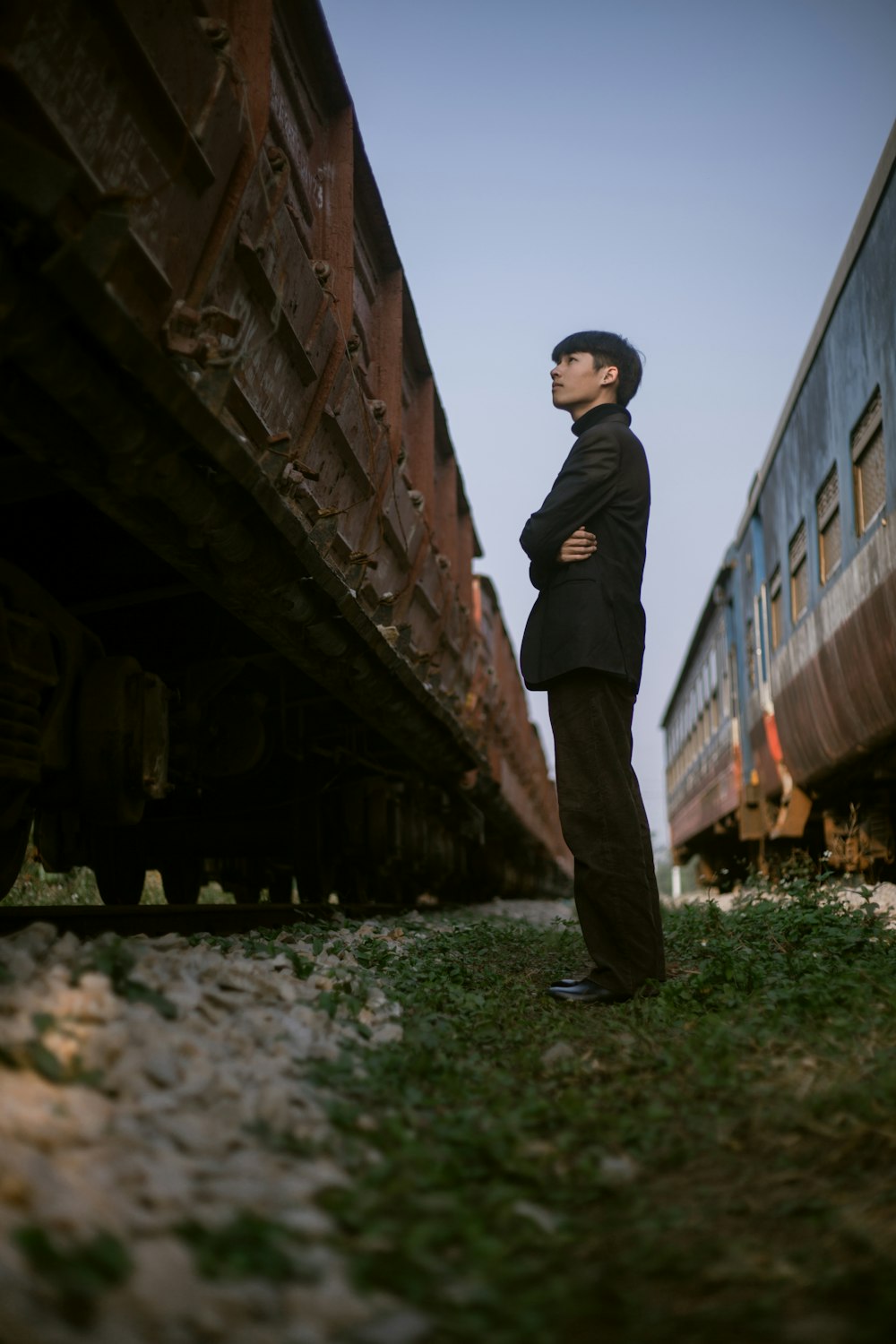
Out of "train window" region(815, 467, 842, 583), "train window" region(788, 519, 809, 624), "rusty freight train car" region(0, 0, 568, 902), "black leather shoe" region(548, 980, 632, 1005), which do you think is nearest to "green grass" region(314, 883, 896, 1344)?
"black leather shoe" region(548, 980, 632, 1005)

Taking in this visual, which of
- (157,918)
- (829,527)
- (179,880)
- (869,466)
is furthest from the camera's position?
(829,527)

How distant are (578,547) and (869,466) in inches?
163

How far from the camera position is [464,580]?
10055 mm

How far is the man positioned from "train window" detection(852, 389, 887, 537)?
327cm

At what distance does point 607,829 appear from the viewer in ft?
12.5

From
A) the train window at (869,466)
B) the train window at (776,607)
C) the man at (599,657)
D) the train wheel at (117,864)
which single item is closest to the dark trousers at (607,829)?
the man at (599,657)

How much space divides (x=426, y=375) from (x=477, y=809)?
4.28 meters

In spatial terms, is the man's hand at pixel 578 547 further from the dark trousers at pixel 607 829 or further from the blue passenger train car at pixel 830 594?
the blue passenger train car at pixel 830 594

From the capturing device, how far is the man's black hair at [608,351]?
13.9ft

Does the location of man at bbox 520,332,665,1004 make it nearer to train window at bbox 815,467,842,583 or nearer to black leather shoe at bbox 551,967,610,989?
Answer: black leather shoe at bbox 551,967,610,989

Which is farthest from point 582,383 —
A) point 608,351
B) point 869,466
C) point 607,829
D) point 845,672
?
point 845,672

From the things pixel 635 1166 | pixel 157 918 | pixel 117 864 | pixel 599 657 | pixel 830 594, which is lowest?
pixel 635 1166

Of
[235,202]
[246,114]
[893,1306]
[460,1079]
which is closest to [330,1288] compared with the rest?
[893,1306]

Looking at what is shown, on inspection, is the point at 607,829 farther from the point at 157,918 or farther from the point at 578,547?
the point at 157,918
